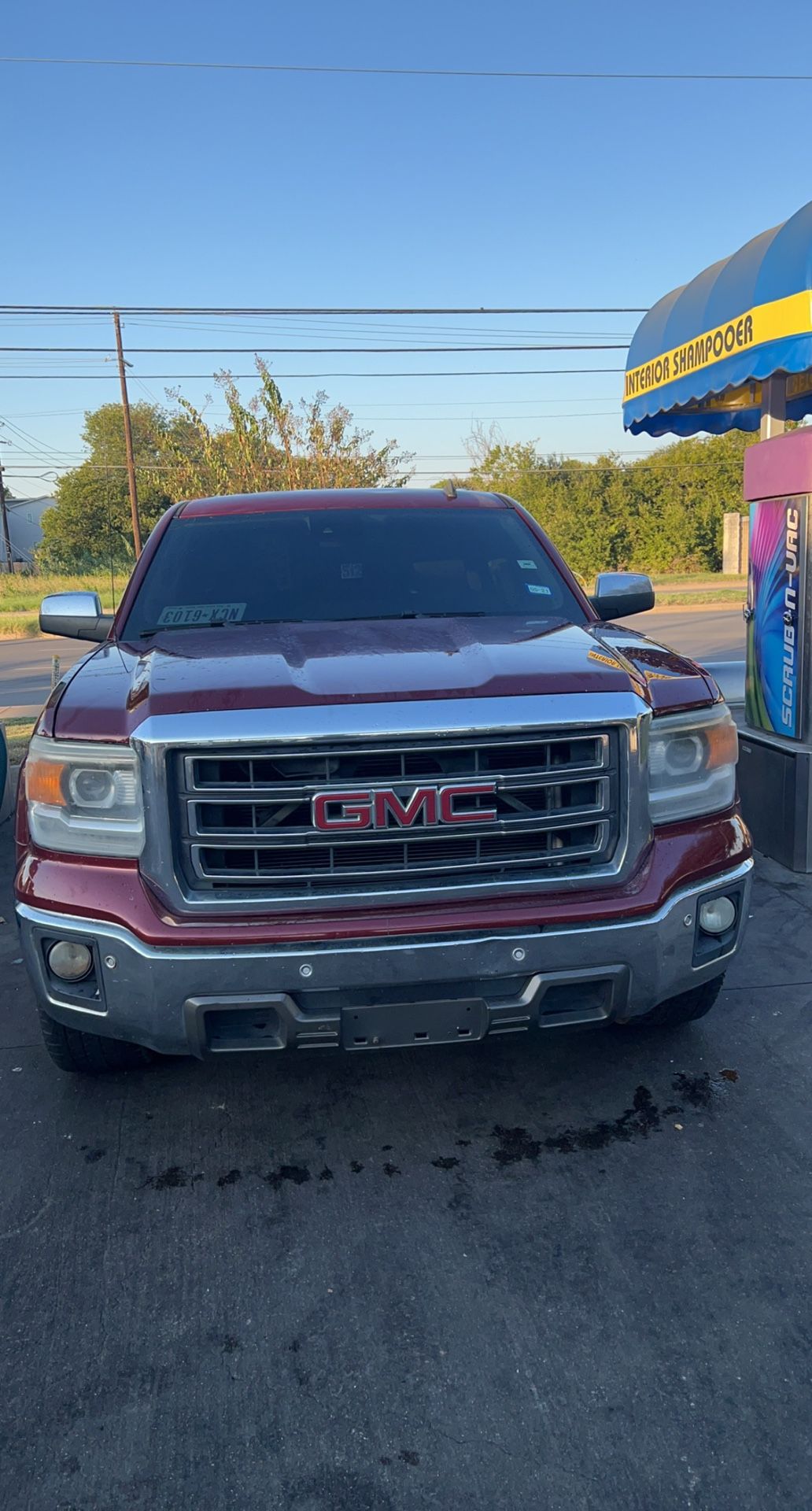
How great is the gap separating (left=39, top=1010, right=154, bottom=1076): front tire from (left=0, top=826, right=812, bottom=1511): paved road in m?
0.12

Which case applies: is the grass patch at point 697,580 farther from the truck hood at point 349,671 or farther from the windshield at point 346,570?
the truck hood at point 349,671

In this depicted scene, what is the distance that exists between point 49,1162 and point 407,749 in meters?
→ 1.57

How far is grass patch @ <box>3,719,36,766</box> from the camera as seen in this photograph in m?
8.88

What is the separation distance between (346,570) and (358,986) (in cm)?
187

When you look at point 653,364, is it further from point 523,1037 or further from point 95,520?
point 95,520

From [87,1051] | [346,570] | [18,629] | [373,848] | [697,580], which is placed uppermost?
[346,570]

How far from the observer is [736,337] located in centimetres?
598

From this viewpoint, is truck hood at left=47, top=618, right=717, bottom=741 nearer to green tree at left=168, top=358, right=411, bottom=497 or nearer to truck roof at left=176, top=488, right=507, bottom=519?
truck roof at left=176, top=488, right=507, bottom=519

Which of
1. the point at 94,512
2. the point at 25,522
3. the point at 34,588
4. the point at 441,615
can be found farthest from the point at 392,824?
the point at 25,522

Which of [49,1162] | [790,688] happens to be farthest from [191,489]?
[49,1162]

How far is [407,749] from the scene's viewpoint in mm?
2541

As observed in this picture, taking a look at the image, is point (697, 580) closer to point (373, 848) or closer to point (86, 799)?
point (373, 848)

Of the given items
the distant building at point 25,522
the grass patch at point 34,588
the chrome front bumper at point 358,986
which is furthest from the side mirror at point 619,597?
the distant building at point 25,522

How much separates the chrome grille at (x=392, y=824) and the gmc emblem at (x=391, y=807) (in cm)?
2
